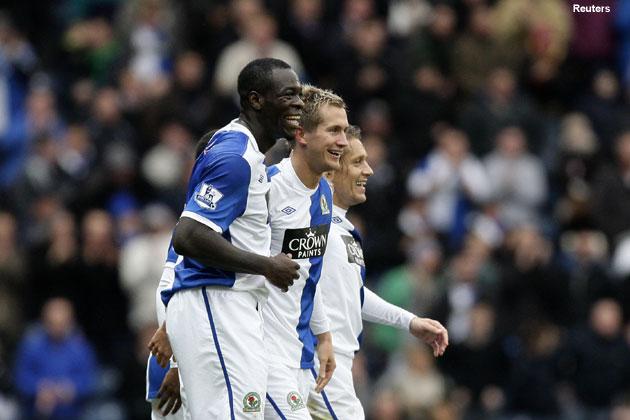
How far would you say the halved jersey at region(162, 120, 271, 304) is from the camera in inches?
327

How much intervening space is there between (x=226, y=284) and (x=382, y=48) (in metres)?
11.0

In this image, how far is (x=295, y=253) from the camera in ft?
29.9

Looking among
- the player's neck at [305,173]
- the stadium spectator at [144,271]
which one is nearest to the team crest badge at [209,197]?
the player's neck at [305,173]

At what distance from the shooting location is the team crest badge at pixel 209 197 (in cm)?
830

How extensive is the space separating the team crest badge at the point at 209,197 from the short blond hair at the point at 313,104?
1.20 m

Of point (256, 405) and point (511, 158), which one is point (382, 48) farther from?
point (256, 405)

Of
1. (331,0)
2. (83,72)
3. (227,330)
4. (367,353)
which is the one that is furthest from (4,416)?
(227,330)

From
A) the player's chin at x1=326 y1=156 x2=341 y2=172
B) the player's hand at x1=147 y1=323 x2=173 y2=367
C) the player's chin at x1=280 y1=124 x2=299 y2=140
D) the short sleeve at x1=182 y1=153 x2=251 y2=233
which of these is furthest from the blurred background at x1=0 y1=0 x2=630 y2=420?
the short sleeve at x1=182 y1=153 x2=251 y2=233

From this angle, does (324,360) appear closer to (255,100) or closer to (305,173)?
(305,173)

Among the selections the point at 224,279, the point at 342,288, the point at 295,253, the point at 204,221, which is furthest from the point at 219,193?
the point at 342,288

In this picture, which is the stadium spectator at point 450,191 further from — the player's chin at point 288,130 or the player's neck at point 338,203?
the player's chin at point 288,130

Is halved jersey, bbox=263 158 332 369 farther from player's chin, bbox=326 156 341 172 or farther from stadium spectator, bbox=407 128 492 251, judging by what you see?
→ stadium spectator, bbox=407 128 492 251

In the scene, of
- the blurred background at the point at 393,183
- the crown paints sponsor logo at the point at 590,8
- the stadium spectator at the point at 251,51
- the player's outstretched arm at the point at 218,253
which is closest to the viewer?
the player's outstretched arm at the point at 218,253

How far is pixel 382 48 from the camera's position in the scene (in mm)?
19047
